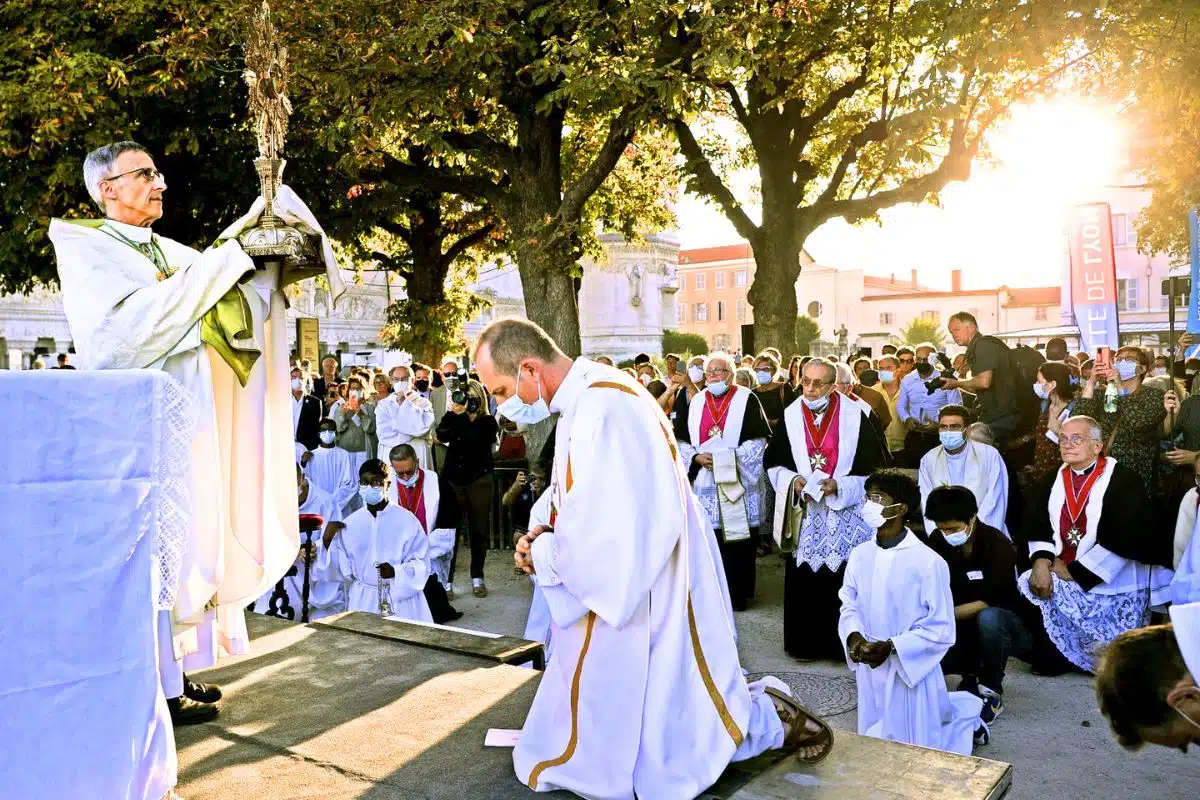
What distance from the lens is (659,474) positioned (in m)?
3.24

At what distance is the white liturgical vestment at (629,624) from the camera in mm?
3176

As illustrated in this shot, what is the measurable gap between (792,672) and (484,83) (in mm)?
7794

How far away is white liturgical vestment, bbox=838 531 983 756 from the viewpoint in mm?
5012

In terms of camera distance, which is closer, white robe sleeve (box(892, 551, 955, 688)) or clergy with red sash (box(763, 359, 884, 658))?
white robe sleeve (box(892, 551, 955, 688))

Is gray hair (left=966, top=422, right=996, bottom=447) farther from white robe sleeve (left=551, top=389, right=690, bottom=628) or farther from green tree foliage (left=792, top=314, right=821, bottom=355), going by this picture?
green tree foliage (left=792, top=314, right=821, bottom=355)

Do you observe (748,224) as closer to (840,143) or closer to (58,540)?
(840,143)

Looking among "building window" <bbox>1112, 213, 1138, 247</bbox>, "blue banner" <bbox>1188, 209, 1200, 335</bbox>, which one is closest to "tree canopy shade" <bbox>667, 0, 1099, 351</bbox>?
"blue banner" <bbox>1188, 209, 1200, 335</bbox>

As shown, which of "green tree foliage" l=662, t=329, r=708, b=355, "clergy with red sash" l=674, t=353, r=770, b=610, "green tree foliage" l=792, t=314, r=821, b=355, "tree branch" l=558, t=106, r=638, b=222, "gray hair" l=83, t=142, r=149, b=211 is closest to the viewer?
"gray hair" l=83, t=142, r=149, b=211

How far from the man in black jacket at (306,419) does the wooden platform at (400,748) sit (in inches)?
276

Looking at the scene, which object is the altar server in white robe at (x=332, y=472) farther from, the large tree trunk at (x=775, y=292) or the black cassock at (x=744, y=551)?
the large tree trunk at (x=775, y=292)

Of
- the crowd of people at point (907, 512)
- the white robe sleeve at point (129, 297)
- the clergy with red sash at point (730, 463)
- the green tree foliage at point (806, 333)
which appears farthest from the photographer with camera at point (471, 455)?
the green tree foliage at point (806, 333)

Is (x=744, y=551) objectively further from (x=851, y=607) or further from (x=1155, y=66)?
(x=1155, y=66)

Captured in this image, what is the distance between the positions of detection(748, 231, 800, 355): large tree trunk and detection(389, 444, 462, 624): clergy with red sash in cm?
704

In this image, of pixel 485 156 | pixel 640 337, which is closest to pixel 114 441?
pixel 485 156
